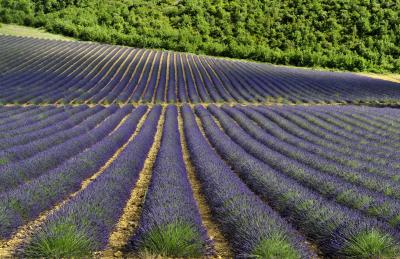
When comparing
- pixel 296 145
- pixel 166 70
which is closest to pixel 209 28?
pixel 166 70

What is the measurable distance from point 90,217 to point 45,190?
1.76m

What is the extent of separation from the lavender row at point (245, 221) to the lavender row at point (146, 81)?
18143 millimetres

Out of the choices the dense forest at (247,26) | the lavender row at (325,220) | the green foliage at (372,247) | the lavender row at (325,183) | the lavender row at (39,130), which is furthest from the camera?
the dense forest at (247,26)

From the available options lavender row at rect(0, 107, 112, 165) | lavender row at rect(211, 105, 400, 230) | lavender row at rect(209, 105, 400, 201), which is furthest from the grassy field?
lavender row at rect(211, 105, 400, 230)

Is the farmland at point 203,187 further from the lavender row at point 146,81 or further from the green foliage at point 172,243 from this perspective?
the lavender row at point 146,81

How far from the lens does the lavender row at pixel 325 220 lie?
4.25 metres

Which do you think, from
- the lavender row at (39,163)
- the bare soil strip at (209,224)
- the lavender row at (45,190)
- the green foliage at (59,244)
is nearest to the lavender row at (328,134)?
the bare soil strip at (209,224)

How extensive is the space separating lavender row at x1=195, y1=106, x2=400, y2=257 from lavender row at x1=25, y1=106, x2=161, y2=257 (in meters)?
2.57

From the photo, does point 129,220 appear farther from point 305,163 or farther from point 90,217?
point 305,163

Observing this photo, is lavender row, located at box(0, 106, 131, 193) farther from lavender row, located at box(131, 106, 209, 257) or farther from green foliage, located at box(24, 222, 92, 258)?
green foliage, located at box(24, 222, 92, 258)

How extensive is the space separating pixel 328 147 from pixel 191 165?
426 centimetres

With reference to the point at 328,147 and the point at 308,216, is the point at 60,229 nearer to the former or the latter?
the point at 308,216

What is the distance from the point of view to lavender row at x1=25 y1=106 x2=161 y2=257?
4.02 meters

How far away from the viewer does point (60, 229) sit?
430 centimetres
